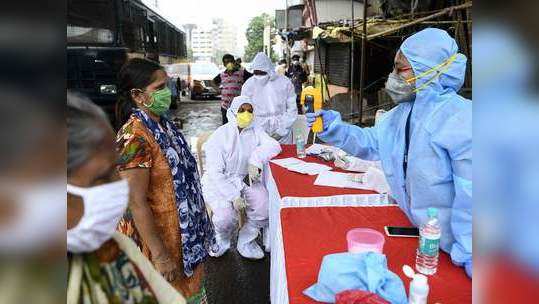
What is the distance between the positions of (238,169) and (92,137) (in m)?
2.82

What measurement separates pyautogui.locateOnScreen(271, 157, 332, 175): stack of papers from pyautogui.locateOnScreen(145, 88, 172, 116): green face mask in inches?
59.2

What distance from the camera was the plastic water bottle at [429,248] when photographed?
149 cm

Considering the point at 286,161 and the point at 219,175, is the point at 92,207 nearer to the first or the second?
the point at 219,175

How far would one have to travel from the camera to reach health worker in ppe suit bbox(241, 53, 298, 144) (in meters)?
4.76

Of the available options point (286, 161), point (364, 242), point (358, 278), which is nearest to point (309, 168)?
point (286, 161)

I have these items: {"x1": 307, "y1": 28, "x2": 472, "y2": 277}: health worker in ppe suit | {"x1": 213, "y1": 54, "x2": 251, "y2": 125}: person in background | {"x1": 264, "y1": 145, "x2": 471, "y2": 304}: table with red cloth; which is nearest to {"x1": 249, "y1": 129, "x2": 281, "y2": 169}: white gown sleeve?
{"x1": 264, "y1": 145, "x2": 471, "y2": 304}: table with red cloth

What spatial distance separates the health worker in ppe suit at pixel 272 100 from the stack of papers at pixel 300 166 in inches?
51.5

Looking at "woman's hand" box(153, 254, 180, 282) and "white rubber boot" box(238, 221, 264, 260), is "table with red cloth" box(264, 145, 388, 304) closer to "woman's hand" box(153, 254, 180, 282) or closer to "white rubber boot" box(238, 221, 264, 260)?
"woman's hand" box(153, 254, 180, 282)

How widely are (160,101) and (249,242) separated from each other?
82.1 inches

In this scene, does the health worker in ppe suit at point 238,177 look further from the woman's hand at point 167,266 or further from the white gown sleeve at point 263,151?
the woman's hand at point 167,266

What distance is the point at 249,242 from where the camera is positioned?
11.5 feet
